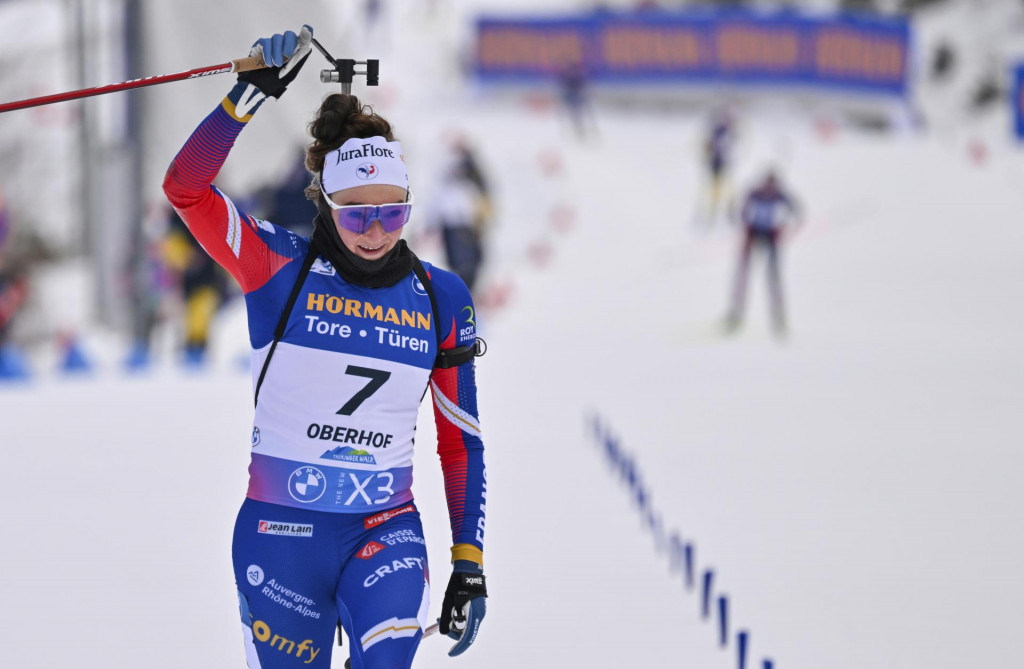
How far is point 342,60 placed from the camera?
12.6ft

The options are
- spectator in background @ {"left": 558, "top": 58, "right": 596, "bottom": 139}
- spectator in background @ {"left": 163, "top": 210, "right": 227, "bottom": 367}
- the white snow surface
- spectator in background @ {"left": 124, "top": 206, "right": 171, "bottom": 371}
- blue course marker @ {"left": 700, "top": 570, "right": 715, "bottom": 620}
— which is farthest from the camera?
spectator in background @ {"left": 558, "top": 58, "right": 596, "bottom": 139}

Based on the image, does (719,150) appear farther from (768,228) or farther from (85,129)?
(85,129)

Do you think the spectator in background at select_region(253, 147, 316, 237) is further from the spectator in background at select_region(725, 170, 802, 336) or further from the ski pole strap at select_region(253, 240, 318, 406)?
the ski pole strap at select_region(253, 240, 318, 406)

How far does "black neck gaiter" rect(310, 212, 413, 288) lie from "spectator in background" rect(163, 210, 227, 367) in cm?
1100

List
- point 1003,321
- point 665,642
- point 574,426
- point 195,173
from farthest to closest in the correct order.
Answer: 1. point 1003,321
2. point 574,426
3. point 665,642
4. point 195,173

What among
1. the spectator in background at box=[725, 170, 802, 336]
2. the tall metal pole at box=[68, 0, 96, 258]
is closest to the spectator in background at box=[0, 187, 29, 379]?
the tall metal pole at box=[68, 0, 96, 258]

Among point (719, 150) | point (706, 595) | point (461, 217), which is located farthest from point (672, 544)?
point (719, 150)

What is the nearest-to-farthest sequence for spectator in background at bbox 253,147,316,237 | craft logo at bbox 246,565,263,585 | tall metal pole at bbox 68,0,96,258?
craft logo at bbox 246,565,263,585, spectator in background at bbox 253,147,316,237, tall metal pole at bbox 68,0,96,258

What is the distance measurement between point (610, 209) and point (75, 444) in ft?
63.6

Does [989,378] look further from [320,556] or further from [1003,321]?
[320,556]

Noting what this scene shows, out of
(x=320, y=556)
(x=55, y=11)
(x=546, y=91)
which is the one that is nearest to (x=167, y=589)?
(x=320, y=556)

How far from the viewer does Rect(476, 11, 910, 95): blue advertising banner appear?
3431 centimetres

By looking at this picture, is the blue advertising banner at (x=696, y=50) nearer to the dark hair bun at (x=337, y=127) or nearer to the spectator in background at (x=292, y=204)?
the spectator in background at (x=292, y=204)

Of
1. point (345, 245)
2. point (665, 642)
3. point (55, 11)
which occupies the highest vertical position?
point (55, 11)
